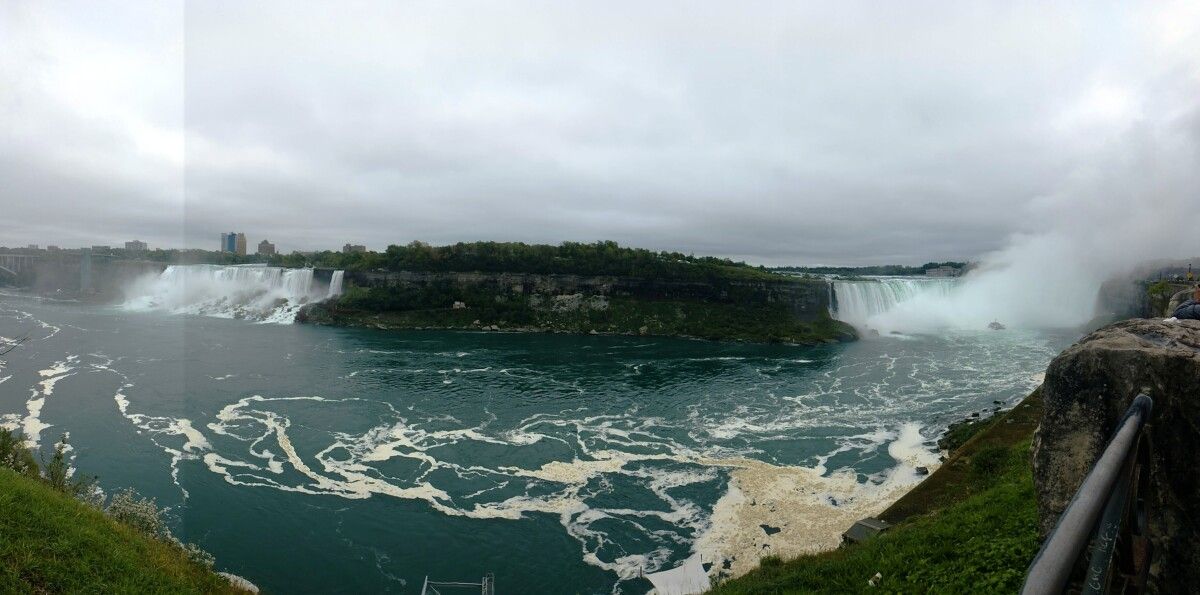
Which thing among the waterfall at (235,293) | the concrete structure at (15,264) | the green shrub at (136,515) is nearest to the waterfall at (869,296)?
the waterfall at (235,293)

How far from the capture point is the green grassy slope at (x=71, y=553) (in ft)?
20.8

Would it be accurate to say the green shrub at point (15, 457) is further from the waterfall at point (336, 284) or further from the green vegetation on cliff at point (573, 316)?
the waterfall at point (336, 284)

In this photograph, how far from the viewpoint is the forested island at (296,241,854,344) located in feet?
206

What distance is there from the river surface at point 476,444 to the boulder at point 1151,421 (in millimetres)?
10340

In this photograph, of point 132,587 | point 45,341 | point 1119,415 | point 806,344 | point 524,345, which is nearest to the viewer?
point 1119,415

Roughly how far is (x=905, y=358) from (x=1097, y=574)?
47897 mm

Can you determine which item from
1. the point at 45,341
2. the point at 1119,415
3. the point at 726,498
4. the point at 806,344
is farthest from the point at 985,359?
the point at 45,341

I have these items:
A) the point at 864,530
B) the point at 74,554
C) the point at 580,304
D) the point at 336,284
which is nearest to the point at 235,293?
the point at 336,284

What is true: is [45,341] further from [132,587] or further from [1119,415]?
[1119,415]

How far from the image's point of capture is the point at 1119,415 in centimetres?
310

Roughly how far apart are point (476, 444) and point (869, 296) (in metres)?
58.1

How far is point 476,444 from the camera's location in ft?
71.2

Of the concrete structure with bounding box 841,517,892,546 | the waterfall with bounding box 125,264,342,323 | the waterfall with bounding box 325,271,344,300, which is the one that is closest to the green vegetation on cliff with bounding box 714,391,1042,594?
the concrete structure with bounding box 841,517,892,546

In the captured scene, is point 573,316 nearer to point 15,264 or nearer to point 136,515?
point 136,515
